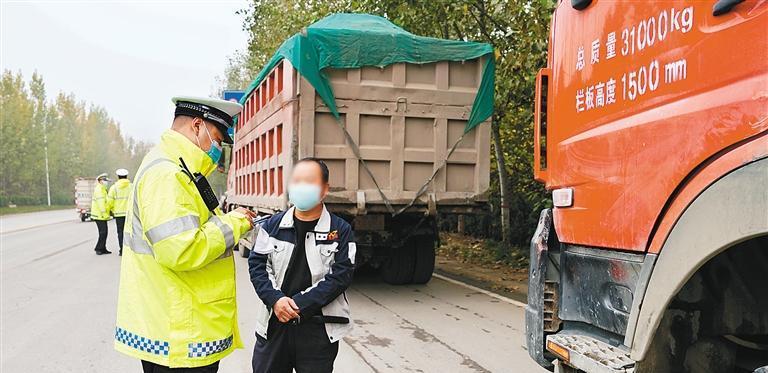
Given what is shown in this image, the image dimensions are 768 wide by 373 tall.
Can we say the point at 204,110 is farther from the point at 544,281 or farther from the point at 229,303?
the point at 544,281

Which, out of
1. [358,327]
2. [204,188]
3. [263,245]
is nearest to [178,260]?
[204,188]

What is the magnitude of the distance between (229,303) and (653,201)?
170cm

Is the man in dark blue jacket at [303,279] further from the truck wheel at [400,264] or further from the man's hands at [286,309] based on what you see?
the truck wheel at [400,264]

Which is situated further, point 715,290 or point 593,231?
point 593,231

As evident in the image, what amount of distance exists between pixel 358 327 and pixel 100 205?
28.7ft

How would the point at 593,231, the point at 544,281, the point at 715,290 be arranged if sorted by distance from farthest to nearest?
the point at 544,281
the point at 593,231
the point at 715,290

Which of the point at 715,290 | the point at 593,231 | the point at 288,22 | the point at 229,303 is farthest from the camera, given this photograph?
the point at 288,22

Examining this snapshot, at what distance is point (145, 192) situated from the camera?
227 centimetres

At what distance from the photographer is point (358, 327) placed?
573 centimetres

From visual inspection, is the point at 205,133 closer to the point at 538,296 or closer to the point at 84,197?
the point at 538,296

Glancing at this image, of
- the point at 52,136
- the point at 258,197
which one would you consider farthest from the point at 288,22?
the point at 52,136

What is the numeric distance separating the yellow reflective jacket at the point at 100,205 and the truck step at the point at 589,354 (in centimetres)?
1139

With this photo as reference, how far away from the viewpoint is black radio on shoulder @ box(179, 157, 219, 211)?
236 cm

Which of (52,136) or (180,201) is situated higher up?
(52,136)
